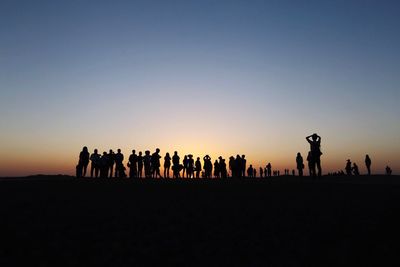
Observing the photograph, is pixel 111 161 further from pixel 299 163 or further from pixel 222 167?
pixel 299 163

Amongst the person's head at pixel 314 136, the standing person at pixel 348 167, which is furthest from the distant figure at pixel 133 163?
the standing person at pixel 348 167

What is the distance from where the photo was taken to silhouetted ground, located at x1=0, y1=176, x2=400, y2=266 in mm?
8203

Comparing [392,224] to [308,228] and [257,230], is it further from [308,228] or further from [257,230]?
[257,230]

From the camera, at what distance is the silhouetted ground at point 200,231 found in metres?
8.20

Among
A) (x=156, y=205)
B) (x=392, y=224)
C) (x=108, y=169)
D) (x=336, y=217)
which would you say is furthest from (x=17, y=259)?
(x=108, y=169)

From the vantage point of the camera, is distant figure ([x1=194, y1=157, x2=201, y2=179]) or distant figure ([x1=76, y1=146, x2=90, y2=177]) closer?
distant figure ([x1=76, y1=146, x2=90, y2=177])

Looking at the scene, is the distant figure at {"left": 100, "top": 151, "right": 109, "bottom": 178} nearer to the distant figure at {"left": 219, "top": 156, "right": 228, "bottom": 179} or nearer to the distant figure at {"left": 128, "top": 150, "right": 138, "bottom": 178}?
the distant figure at {"left": 128, "top": 150, "right": 138, "bottom": 178}

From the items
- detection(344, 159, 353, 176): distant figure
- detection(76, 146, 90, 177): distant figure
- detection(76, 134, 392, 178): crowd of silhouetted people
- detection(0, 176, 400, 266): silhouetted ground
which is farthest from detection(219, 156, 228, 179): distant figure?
detection(0, 176, 400, 266): silhouetted ground

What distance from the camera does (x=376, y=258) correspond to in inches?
323

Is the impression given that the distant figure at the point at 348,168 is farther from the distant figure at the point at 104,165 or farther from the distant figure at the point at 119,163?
the distant figure at the point at 104,165

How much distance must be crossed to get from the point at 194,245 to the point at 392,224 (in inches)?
217

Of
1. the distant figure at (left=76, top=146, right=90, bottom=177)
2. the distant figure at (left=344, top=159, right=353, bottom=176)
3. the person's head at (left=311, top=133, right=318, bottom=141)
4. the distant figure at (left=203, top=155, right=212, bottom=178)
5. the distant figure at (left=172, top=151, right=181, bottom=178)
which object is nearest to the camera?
the person's head at (left=311, top=133, right=318, bottom=141)

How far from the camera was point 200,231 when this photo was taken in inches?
385

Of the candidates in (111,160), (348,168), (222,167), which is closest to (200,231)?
(111,160)
